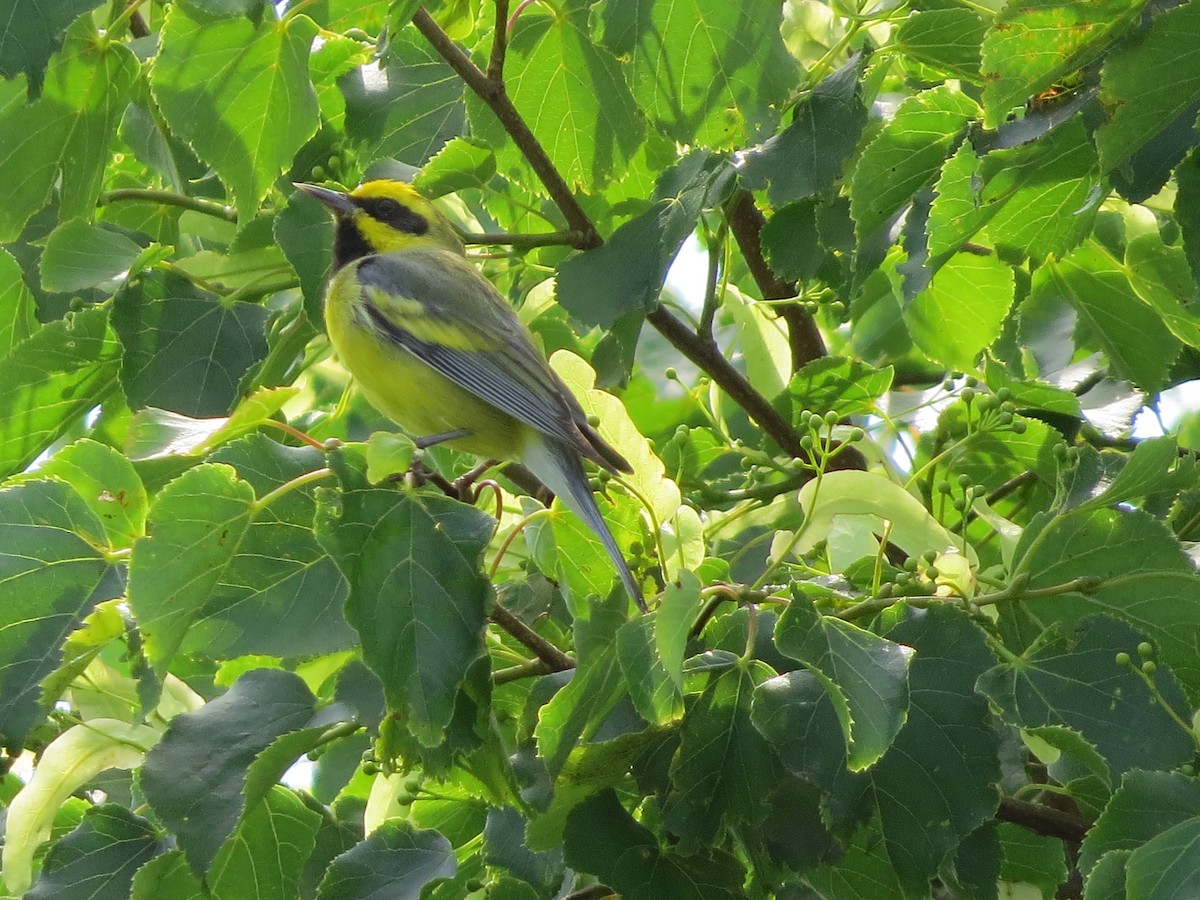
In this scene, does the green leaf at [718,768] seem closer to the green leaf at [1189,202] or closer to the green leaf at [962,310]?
the green leaf at [1189,202]

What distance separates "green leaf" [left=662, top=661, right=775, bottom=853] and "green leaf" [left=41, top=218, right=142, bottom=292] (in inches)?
68.0

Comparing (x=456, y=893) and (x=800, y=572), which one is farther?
(x=800, y=572)

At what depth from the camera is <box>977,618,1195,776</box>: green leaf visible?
7.27 feet

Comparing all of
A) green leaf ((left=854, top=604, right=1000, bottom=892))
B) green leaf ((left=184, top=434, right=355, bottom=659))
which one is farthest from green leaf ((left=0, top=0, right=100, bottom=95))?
green leaf ((left=854, top=604, right=1000, bottom=892))

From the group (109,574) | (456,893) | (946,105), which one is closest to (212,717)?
(109,574)

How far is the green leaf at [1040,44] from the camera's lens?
83.3 inches

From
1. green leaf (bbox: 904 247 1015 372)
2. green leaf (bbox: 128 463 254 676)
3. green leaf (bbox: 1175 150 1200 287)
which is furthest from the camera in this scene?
green leaf (bbox: 904 247 1015 372)

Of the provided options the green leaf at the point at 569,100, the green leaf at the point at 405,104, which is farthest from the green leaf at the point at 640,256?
the green leaf at the point at 405,104

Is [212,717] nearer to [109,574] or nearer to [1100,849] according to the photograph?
[109,574]

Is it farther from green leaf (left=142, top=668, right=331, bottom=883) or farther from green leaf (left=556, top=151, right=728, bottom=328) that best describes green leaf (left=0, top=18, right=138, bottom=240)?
green leaf (left=142, top=668, right=331, bottom=883)

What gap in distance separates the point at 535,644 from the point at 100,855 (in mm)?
936

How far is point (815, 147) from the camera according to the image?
2.88 m

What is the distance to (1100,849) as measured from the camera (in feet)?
6.84

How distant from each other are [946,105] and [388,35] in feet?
3.41
